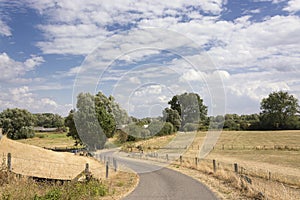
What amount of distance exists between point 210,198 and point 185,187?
120 inches

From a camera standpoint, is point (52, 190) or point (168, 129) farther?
point (168, 129)

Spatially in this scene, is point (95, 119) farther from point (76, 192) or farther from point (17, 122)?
point (76, 192)

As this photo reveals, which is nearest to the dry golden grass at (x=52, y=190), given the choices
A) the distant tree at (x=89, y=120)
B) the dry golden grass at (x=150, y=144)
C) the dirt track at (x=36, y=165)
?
the dirt track at (x=36, y=165)

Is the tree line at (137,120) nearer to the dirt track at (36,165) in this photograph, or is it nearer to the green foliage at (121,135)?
the green foliage at (121,135)

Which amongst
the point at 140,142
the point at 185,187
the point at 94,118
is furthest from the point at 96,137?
the point at 185,187

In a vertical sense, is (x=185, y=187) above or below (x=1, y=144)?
below

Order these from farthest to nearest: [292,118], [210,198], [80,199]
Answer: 1. [292,118]
2. [210,198]
3. [80,199]

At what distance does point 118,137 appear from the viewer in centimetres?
5706

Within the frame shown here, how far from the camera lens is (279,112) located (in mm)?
90438

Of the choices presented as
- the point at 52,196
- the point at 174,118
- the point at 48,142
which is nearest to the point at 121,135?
the point at 174,118

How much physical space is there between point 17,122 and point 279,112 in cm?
7019

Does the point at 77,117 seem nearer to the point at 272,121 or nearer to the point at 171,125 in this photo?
the point at 171,125

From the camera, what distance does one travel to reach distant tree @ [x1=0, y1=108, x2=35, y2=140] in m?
73.7

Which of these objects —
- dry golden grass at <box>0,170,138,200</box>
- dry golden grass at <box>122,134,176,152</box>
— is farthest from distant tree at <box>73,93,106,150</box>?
dry golden grass at <box>0,170,138,200</box>
